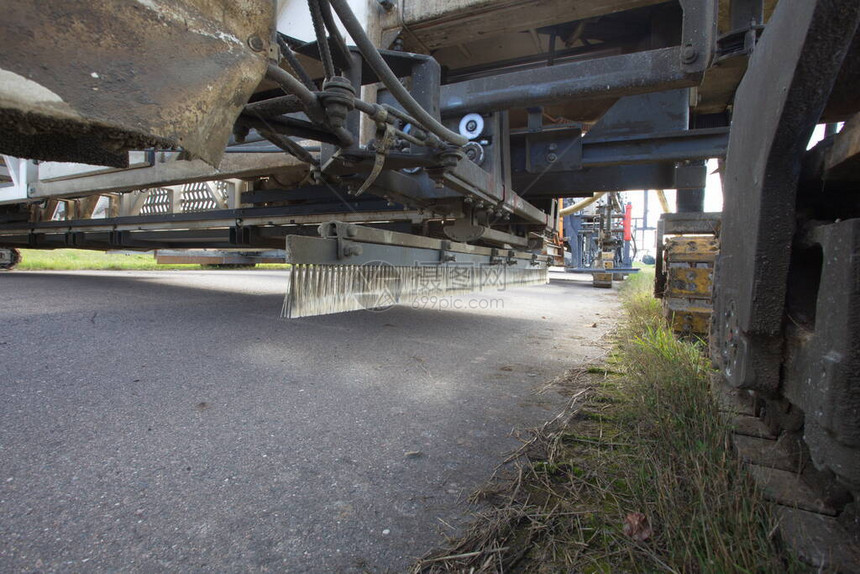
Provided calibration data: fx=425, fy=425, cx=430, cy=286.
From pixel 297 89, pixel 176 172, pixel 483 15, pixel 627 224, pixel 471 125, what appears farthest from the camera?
pixel 627 224

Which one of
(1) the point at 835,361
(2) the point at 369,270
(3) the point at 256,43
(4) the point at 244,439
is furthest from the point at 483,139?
(1) the point at 835,361

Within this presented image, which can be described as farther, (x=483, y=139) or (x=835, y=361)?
(x=483, y=139)

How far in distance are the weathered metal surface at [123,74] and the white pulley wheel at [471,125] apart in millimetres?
1731

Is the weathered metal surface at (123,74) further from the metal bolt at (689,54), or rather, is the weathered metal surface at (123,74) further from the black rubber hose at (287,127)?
the metal bolt at (689,54)

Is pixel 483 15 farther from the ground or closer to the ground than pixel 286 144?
farther from the ground

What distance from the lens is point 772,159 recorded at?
83cm

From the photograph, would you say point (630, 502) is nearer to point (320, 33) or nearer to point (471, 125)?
point (320, 33)

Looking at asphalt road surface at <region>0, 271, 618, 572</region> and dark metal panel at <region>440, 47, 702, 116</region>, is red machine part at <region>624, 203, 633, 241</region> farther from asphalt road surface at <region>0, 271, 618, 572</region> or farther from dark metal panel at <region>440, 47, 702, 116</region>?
dark metal panel at <region>440, 47, 702, 116</region>

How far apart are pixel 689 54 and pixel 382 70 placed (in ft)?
4.07

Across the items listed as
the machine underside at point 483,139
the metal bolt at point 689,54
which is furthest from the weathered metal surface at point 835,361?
the metal bolt at point 689,54

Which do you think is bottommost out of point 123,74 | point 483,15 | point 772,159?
point 772,159

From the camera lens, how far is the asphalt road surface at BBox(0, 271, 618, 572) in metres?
1.00

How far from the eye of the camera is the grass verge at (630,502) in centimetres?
87

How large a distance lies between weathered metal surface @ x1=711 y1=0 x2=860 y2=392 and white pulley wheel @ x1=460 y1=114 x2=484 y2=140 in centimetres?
165
